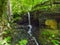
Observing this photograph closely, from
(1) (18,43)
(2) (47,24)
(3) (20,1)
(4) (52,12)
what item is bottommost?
(1) (18,43)

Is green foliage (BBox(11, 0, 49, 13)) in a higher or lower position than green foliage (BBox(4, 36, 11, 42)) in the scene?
higher

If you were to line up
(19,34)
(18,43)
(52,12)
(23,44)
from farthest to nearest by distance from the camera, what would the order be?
(52,12) → (19,34) → (18,43) → (23,44)

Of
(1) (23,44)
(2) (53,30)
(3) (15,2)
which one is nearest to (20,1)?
(3) (15,2)

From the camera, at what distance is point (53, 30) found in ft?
13.8

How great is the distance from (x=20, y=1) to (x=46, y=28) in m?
1.23

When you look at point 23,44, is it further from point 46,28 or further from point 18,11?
point 18,11

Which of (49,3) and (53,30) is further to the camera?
(49,3)

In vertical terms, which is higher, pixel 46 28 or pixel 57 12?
pixel 57 12

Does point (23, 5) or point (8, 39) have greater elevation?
point (23, 5)

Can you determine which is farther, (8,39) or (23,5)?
(23,5)

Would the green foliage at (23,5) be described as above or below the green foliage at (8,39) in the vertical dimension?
above

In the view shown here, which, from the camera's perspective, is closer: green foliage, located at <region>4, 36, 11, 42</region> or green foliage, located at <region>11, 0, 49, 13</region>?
green foliage, located at <region>4, 36, 11, 42</region>

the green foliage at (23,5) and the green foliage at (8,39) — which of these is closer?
the green foliage at (8,39)

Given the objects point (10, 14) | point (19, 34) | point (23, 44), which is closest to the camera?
point (23, 44)
